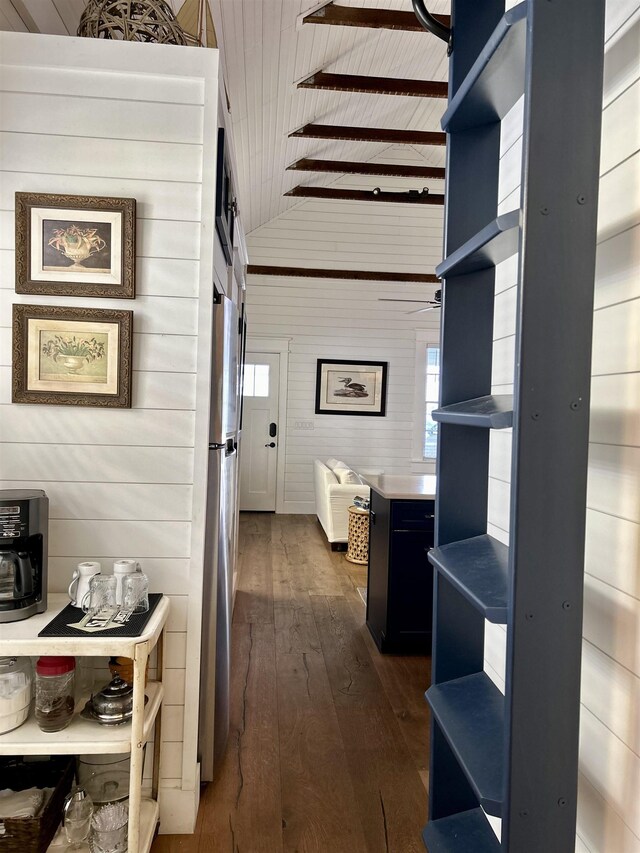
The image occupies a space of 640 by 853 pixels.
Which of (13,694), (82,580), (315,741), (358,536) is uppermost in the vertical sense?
(82,580)

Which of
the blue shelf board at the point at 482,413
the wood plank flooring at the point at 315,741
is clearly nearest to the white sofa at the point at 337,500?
the wood plank flooring at the point at 315,741

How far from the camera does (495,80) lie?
1.22 metres

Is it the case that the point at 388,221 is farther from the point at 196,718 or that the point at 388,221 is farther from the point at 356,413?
the point at 196,718

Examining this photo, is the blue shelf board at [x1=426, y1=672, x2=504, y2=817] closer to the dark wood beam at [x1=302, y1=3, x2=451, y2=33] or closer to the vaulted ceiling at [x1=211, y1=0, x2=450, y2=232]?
the vaulted ceiling at [x1=211, y1=0, x2=450, y2=232]

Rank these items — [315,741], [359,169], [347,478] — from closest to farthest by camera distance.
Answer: [315,741] < [347,478] < [359,169]

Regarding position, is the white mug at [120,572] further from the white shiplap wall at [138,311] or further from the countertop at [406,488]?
the countertop at [406,488]

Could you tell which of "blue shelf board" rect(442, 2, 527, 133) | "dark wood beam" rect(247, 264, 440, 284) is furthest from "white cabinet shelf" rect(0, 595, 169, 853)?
"dark wood beam" rect(247, 264, 440, 284)

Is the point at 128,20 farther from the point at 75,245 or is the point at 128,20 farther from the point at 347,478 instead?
the point at 347,478

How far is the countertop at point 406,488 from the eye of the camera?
3.62 meters

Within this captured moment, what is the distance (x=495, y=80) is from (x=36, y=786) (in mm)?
2294

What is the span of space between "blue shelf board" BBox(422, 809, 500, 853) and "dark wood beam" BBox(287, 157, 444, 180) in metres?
6.14

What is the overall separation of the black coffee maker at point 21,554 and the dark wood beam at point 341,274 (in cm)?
616

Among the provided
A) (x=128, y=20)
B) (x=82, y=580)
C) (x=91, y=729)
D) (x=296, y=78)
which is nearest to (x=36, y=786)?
(x=91, y=729)

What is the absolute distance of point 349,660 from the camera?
354cm
